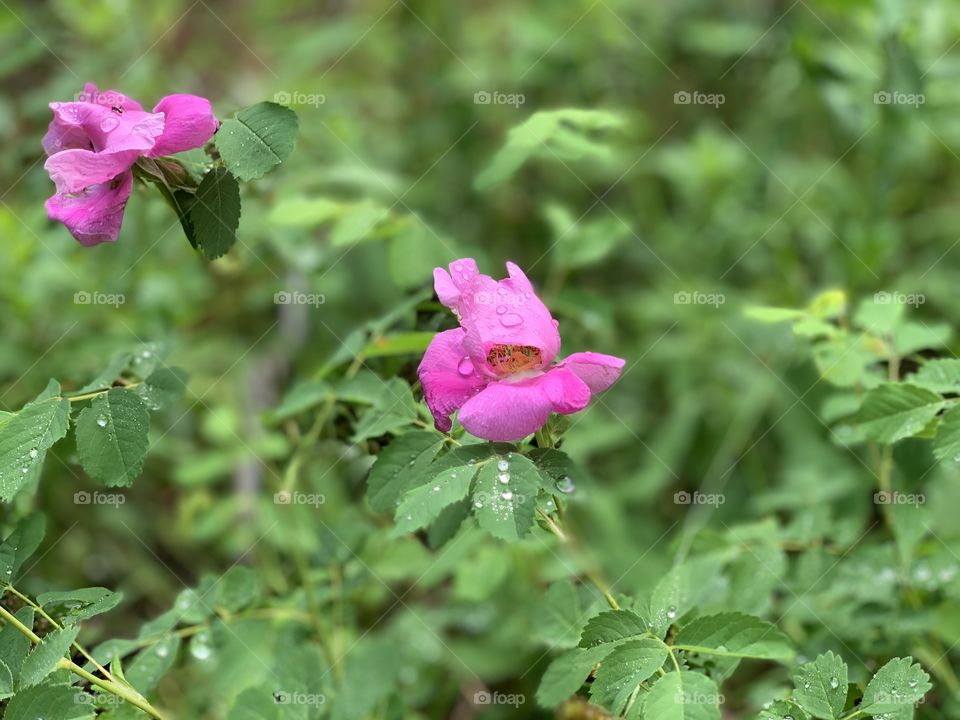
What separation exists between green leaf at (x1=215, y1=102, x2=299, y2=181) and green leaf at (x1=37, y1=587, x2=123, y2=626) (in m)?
0.55

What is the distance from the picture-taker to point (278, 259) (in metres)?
2.34

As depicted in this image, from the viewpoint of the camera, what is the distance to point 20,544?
3.90 feet

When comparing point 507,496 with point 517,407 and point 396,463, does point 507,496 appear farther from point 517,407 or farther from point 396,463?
point 396,463

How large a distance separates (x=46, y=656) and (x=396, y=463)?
0.46 meters

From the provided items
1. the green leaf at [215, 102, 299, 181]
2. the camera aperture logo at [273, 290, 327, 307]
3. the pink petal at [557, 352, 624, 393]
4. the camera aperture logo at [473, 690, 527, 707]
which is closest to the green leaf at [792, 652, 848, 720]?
the pink petal at [557, 352, 624, 393]

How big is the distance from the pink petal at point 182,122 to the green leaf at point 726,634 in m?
0.87

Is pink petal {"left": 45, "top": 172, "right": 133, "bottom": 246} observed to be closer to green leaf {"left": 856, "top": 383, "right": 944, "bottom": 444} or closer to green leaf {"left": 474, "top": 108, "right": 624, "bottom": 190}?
green leaf {"left": 474, "top": 108, "right": 624, "bottom": 190}

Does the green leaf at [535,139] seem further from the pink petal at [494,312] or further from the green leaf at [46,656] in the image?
the green leaf at [46,656]

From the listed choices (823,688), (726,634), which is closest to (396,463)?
(726,634)

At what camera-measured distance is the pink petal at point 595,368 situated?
3.35 feet

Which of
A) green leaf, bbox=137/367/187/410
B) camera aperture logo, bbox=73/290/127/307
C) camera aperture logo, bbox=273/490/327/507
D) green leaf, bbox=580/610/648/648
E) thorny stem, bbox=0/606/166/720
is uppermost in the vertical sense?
green leaf, bbox=137/367/187/410

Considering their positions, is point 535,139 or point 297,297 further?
point 297,297

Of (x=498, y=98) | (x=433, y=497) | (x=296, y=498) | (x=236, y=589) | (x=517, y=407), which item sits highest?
(x=517, y=407)

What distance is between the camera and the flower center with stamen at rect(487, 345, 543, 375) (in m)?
1.05
